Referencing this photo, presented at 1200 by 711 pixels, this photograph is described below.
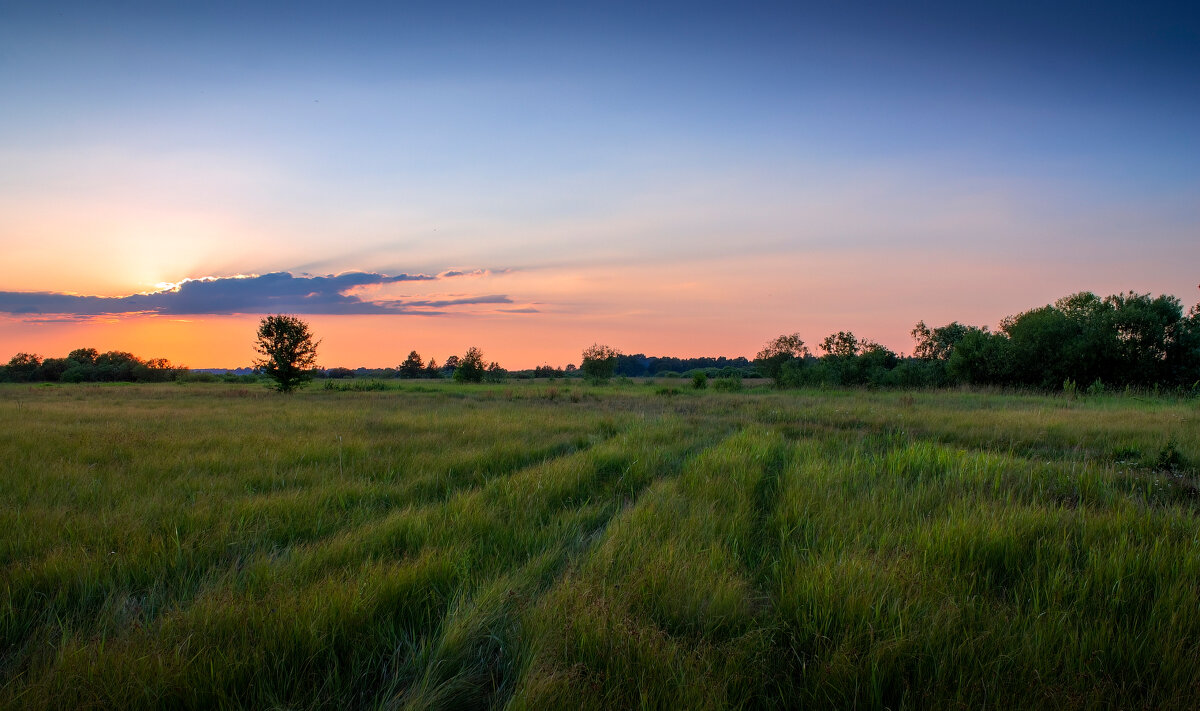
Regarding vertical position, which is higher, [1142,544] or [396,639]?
[1142,544]

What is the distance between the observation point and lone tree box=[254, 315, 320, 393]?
31516mm

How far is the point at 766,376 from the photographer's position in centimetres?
5238

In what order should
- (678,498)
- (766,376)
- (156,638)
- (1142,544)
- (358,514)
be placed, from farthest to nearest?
(766,376), (678,498), (358,514), (1142,544), (156,638)

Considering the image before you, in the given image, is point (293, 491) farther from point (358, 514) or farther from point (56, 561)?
point (56, 561)

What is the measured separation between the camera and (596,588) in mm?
3113

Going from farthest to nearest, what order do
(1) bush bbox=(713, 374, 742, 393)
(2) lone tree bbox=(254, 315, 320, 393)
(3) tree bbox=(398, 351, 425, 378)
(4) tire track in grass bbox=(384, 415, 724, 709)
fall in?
(3) tree bbox=(398, 351, 425, 378), (1) bush bbox=(713, 374, 742, 393), (2) lone tree bbox=(254, 315, 320, 393), (4) tire track in grass bbox=(384, 415, 724, 709)

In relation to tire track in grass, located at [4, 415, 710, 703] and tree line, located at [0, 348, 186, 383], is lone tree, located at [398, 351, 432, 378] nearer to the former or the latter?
tree line, located at [0, 348, 186, 383]

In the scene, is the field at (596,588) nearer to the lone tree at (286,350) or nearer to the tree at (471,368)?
the lone tree at (286,350)

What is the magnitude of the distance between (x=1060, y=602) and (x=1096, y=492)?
3.85 m

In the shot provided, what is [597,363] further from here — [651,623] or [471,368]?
[651,623]

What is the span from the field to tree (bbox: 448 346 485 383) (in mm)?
48690

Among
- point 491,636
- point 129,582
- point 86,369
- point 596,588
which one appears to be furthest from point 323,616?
point 86,369

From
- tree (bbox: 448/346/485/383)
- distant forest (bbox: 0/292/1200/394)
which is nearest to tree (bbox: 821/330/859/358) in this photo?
distant forest (bbox: 0/292/1200/394)

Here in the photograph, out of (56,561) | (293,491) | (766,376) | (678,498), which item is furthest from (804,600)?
(766,376)
